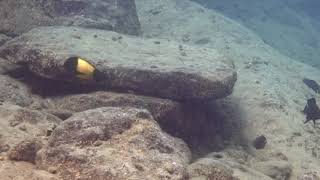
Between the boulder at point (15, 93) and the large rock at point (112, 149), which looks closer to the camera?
the large rock at point (112, 149)

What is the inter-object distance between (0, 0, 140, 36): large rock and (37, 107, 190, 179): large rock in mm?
5542

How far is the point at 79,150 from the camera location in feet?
14.1

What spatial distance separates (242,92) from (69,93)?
15.4 feet

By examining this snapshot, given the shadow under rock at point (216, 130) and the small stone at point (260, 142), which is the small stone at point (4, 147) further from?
the small stone at point (260, 142)

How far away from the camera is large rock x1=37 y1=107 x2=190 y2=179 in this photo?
4.05 m

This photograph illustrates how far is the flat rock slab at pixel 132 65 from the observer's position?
670 centimetres

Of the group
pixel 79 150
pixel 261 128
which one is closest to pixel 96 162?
pixel 79 150

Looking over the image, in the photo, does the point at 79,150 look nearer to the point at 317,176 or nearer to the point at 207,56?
the point at 317,176

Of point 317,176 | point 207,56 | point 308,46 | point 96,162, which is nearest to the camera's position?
point 96,162

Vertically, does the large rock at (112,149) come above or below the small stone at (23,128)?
above

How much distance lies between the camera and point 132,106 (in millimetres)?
6484

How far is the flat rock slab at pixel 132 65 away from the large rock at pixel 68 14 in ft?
5.62

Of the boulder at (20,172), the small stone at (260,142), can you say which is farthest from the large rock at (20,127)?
the small stone at (260,142)

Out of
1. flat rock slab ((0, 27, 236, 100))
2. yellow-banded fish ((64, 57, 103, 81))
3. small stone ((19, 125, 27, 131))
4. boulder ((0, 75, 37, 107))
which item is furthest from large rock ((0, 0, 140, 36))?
small stone ((19, 125, 27, 131))
